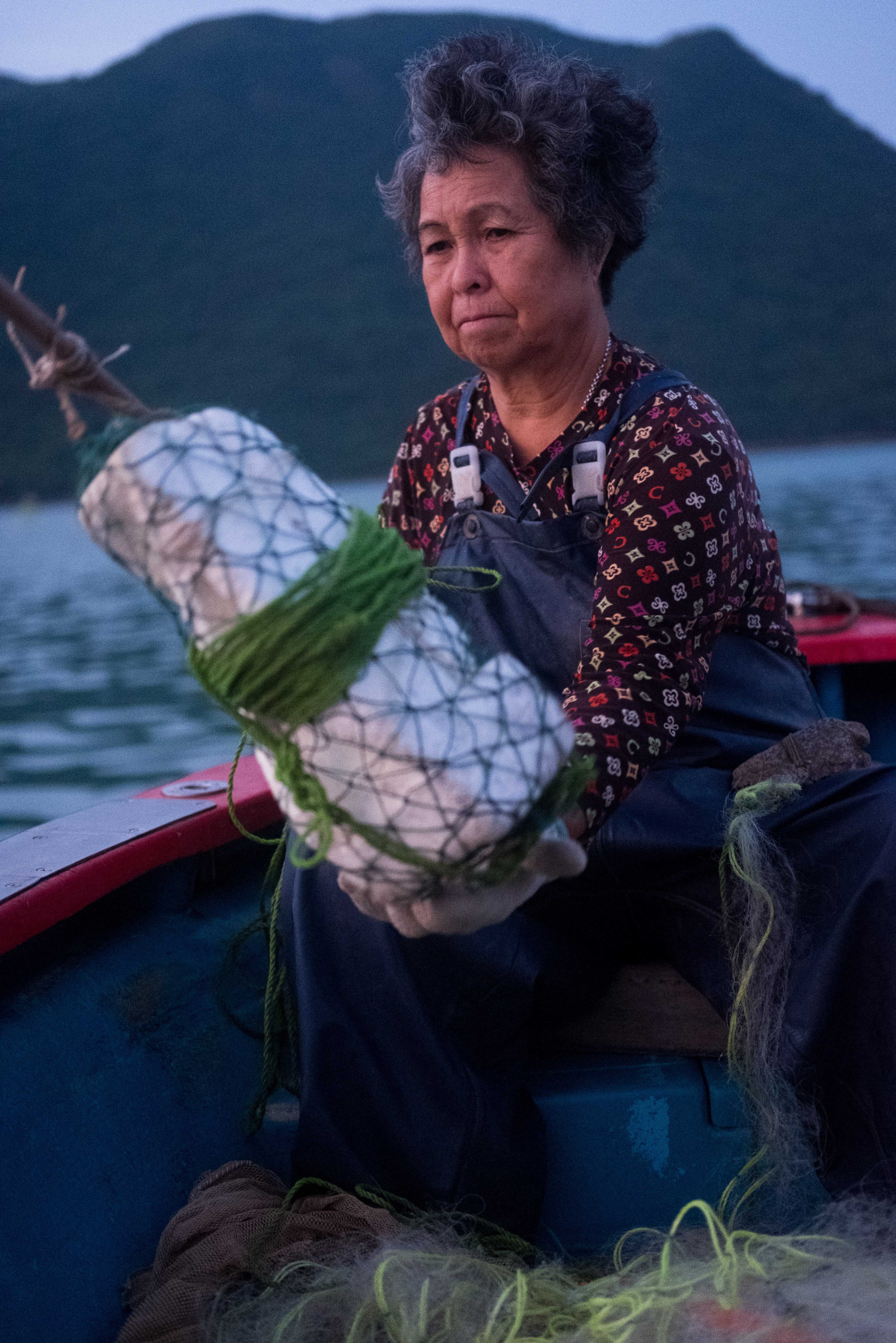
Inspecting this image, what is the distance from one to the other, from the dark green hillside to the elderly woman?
114 feet

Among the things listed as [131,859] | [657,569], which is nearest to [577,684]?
[657,569]

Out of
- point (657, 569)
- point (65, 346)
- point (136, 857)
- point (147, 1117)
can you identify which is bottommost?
point (147, 1117)

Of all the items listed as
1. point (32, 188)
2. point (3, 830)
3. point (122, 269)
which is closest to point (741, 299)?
point (122, 269)

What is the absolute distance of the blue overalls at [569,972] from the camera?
1335mm

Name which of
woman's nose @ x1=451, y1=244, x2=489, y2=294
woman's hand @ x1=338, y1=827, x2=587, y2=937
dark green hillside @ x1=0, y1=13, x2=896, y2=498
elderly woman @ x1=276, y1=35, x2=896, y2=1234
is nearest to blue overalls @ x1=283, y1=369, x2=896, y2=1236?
elderly woman @ x1=276, y1=35, x2=896, y2=1234

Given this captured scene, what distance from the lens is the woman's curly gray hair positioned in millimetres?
1550

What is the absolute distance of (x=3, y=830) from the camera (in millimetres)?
5594

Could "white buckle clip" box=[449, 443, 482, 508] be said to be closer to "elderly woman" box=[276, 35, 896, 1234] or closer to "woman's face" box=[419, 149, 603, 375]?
"elderly woman" box=[276, 35, 896, 1234]

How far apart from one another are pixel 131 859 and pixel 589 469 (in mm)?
861

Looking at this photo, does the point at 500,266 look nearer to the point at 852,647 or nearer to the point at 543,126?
the point at 543,126

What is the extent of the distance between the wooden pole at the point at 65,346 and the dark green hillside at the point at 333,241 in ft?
115

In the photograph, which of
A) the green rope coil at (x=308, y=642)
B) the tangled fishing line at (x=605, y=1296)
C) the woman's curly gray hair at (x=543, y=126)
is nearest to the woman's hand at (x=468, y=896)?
the green rope coil at (x=308, y=642)

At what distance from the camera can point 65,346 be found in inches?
43.5

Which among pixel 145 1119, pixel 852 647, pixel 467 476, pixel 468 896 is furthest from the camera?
pixel 852 647
